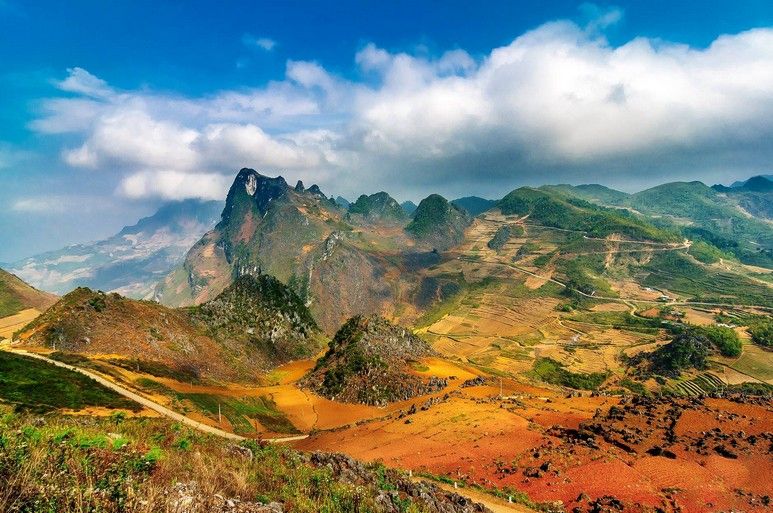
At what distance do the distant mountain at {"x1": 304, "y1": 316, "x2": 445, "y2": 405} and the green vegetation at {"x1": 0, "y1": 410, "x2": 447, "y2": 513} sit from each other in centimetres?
5756

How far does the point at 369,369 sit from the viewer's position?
78.3 meters

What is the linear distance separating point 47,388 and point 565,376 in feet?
409

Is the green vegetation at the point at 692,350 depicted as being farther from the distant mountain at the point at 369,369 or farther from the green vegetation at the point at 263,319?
the green vegetation at the point at 263,319

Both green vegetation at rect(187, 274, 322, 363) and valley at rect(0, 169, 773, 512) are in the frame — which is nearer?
valley at rect(0, 169, 773, 512)

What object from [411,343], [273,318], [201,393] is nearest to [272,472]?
[201,393]

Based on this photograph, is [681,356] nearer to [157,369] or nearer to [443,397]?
[443,397]

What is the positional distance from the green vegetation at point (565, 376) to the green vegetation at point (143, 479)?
118 meters

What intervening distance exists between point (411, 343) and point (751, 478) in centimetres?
7610

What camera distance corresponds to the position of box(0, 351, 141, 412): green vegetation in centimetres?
3684

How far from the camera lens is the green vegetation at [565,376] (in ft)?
388

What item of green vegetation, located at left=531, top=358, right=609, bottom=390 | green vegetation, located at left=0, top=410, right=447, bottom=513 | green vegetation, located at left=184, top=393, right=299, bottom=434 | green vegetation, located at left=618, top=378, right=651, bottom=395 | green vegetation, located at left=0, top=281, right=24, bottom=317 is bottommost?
green vegetation, located at left=531, top=358, right=609, bottom=390

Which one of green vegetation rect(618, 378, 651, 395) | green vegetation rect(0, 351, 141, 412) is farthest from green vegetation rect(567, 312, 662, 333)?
green vegetation rect(0, 351, 141, 412)

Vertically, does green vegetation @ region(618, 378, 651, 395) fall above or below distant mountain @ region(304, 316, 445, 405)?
below

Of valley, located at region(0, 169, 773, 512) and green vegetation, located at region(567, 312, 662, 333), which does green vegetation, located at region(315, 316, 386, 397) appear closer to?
valley, located at region(0, 169, 773, 512)
